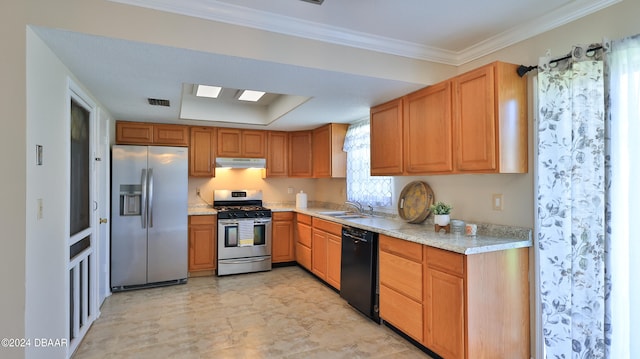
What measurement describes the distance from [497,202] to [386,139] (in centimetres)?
125

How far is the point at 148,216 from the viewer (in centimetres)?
417

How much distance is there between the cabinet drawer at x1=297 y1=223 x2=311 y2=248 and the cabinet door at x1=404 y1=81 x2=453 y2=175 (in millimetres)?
2050

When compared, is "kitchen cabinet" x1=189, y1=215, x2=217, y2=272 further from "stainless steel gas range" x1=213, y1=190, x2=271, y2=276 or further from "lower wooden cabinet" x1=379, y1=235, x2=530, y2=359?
"lower wooden cabinet" x1=379, y1=235, x2=530, y2=359

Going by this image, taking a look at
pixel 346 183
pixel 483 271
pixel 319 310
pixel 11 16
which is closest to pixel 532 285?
pixel 483 271

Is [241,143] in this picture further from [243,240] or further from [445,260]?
[445,260]

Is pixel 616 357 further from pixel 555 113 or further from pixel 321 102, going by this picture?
pixel 321 102

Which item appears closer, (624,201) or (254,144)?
(624,201)

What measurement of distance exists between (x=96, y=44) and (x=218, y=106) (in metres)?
2.69

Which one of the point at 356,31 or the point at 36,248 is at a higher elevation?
the point at 356,31

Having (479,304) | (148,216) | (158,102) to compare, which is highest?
(158,102)

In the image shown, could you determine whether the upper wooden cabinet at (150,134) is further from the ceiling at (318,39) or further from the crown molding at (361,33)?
the crown molding at (361,33)

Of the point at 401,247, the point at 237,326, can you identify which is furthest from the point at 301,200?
the point at 401,247

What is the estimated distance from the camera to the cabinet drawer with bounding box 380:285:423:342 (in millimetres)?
2623

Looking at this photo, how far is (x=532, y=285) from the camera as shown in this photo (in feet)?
7.83
